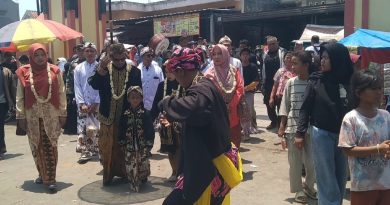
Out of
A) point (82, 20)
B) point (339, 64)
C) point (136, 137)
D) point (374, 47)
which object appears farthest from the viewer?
point (82, 20)

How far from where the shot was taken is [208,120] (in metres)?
2.94

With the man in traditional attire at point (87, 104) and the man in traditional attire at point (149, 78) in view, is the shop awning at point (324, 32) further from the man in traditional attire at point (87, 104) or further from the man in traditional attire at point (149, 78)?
the man in traditional attire at point (87, 104)

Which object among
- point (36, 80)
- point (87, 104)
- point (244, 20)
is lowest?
point (87, 104)

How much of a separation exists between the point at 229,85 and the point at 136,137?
1331 mm

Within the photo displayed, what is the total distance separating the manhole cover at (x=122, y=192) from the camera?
5504 mm

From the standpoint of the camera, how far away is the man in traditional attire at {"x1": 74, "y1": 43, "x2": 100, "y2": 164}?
732cm

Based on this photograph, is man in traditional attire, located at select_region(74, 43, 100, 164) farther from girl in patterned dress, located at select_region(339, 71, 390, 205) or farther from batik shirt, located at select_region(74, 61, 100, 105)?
girl in patterned dress, located at select_region(339, 71, 390, 205)

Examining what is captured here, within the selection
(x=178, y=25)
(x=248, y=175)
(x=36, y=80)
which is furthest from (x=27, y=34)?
(x=178, y=25)

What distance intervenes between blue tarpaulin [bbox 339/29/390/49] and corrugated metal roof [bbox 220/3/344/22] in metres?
8.10

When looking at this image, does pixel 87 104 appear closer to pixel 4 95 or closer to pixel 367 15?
pixel 4 95

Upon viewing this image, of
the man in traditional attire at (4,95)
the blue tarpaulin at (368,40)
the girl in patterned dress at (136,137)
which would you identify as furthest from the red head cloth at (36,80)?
the blue tarpaulin at (368,40)

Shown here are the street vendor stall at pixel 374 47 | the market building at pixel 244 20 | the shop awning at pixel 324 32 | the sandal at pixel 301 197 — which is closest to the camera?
Answer: the sandal at pixel 301 197

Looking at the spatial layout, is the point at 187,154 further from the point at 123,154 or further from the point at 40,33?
the point at 40,33

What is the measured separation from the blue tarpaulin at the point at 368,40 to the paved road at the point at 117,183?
6.47 ft
